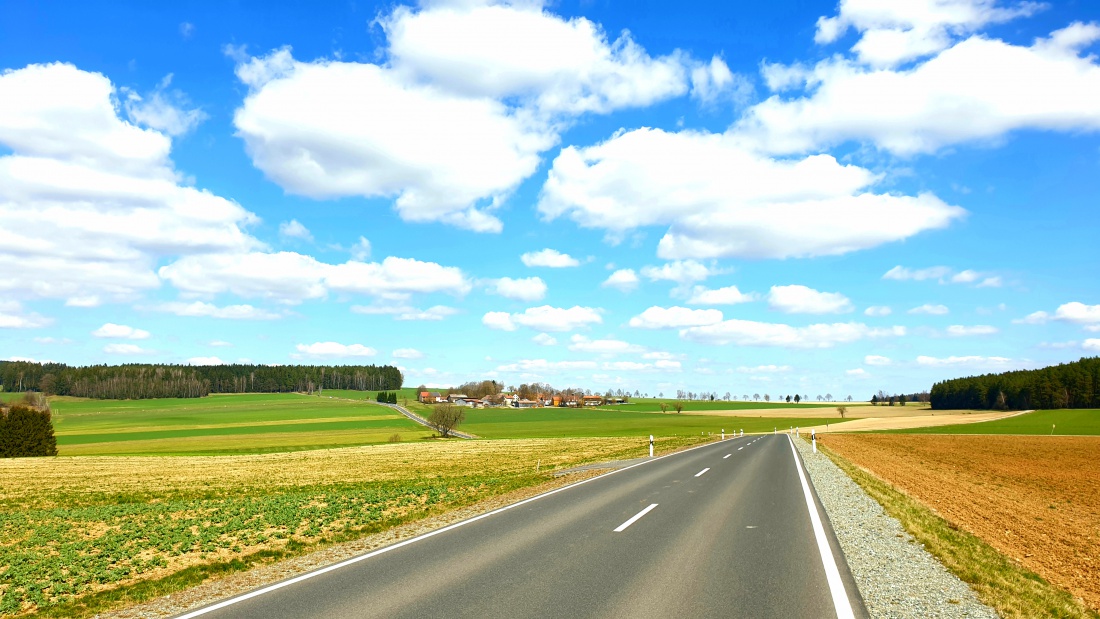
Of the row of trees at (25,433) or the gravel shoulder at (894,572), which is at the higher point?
the gravel shoulder at (894,572)

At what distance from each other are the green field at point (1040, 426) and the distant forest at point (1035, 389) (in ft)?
44.1

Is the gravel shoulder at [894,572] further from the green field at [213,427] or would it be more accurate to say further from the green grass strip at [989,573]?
the green field at [213,427]

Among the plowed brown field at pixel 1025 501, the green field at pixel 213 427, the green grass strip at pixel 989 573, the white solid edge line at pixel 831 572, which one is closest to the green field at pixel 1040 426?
the plowed brown field at pixel 1025 501

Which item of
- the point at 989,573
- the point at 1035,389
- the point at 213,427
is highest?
the point at 1035,389

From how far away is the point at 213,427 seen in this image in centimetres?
10150

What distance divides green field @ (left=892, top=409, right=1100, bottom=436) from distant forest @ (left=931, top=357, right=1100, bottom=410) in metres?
13.5

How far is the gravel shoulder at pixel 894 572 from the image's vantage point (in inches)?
285

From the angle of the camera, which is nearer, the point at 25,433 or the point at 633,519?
the point at 633,519

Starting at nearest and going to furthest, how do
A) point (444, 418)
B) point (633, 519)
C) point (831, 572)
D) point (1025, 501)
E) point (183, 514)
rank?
point (831, 572) < point (633, 519) < point (183, 514) < point (1025, 501) < point (444, 418)

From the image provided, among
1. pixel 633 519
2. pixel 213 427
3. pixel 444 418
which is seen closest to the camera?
pixel 633 519

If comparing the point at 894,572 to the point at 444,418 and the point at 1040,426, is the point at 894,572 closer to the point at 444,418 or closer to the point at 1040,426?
the point at 444,418

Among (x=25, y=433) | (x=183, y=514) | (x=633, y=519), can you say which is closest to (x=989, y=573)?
(x=633, y=519)

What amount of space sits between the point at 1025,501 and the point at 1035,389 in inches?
5196

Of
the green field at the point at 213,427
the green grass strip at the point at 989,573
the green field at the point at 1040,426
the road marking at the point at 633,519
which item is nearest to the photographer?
the green grass strip at the point at 989,573
